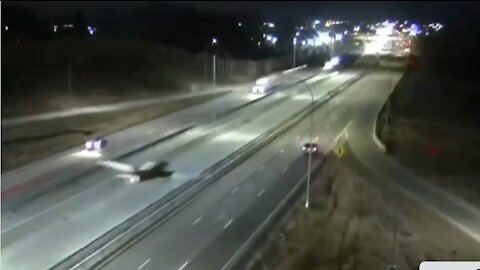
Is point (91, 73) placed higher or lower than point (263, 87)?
higher

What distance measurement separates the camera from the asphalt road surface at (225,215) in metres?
7.71

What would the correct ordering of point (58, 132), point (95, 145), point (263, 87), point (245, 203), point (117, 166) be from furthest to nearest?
point (263, 87) → point (58, 132) → point (95, 145) → point (117, 166) → point (245, 203)

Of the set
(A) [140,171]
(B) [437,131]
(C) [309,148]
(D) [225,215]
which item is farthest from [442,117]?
(D) [225,215]

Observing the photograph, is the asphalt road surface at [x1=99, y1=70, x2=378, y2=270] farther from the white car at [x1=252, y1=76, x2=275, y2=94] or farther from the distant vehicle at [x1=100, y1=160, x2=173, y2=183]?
the white car at [x1=252, y1=76, x2=275, y2=94]

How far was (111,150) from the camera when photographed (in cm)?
1305

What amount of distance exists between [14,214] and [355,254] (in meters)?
4.56

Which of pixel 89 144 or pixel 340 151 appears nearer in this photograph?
pixel 89 144

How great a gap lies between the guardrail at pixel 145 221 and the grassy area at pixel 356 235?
1564mm

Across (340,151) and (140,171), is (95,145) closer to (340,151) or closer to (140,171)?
(140,171)

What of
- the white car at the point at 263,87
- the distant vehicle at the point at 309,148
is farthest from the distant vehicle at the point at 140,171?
the white car at the point at 263,87

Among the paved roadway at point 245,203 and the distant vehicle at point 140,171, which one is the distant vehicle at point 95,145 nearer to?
the distant vehicle at point 140,171

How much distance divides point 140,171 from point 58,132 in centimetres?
412

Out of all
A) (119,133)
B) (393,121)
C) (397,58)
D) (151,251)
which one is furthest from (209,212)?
(397,58)

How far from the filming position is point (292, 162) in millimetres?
13148
